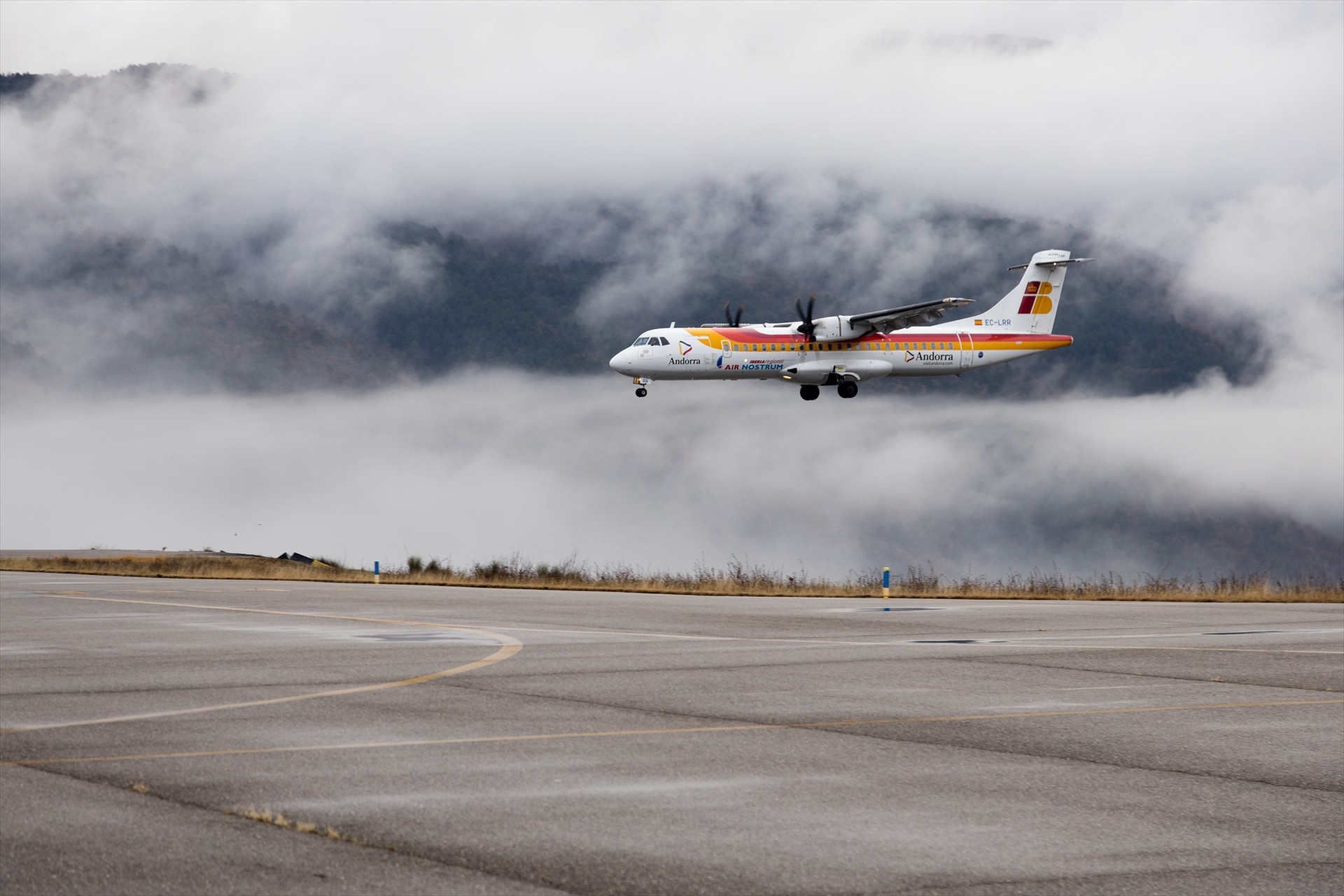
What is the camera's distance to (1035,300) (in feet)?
226

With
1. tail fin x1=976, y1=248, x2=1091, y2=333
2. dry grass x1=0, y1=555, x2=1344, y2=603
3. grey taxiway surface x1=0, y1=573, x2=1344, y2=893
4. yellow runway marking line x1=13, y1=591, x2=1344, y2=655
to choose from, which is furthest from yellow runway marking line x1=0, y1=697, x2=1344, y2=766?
tail fin x1=976, y1=248, x2=1091, y2=333

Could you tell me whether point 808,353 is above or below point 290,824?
above

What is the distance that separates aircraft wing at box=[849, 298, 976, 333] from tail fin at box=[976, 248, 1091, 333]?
418cm

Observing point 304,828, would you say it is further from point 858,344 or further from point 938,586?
point 858,344

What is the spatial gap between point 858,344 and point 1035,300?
11.0 metres

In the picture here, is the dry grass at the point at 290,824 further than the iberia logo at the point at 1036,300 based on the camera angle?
No

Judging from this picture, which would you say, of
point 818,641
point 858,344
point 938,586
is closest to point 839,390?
point 858,344

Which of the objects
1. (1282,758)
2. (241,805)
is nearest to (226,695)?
(241,805)

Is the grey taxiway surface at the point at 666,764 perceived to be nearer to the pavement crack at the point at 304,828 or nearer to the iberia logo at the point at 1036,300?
the pavement crack at the point at 304,828

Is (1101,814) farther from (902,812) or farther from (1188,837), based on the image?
(902,812)

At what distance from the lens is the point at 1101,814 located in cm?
812

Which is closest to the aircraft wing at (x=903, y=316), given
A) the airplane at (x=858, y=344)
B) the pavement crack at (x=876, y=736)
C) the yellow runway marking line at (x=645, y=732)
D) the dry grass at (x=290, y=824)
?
the airplane at (x=858, y=344)

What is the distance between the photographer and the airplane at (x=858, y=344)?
5847 centimetres

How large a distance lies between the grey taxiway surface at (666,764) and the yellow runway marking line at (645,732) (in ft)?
0.15
